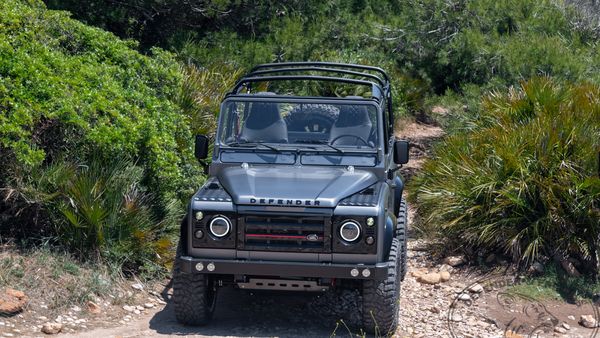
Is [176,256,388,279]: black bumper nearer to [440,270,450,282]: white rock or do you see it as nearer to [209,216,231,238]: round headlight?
[209,216,231,238]: round headlight

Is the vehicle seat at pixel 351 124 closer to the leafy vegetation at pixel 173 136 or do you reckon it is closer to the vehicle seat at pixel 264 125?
the vehicle seat at pixel 264 125

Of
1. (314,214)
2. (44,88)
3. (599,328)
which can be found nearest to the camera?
(314,214)

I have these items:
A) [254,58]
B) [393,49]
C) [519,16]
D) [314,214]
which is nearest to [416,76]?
[393,49]

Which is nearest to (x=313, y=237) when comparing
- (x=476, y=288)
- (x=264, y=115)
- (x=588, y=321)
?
(x=264, y=115)

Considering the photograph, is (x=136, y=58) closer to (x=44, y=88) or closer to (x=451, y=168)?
(x=44, y=88)

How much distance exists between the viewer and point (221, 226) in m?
7.50

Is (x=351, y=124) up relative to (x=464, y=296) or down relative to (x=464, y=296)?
up

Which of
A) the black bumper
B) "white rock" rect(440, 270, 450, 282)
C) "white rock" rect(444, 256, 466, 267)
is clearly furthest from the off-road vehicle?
"white rock" rect(444, 256, 466, 267)

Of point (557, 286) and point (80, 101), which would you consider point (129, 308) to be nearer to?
point (80, 101)

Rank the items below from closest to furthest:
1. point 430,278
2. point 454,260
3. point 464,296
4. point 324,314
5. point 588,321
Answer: point 324,314 < point 588,321 < point 464,296 < point 430,278 < point 454,260

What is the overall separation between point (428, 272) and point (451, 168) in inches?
57.3

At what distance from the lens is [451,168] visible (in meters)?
11.3

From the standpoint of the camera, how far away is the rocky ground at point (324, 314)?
26.1ft

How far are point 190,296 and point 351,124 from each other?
2.18 m
